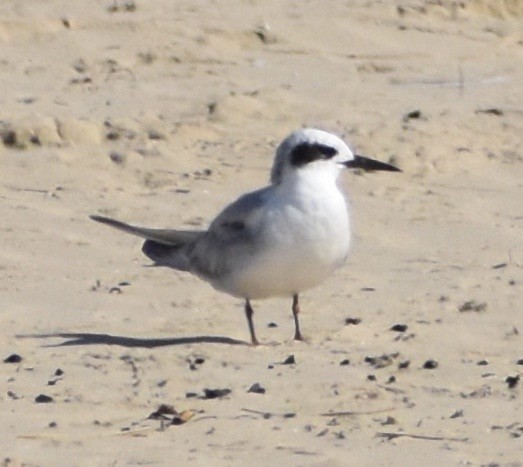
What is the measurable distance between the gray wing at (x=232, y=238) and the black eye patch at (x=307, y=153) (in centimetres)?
18

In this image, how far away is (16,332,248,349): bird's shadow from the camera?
8469 mm

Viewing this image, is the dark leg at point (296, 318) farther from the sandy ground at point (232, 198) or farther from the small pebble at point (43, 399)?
the small pebble at point (43, 399)

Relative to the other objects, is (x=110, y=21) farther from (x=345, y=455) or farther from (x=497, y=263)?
(x=345, y=455)

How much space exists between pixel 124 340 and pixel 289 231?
2.70 feet

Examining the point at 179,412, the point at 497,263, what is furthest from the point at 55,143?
the point at 179,412

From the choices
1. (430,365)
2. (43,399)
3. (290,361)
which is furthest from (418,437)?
(43,399)

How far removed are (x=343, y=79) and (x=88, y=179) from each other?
2.63 m

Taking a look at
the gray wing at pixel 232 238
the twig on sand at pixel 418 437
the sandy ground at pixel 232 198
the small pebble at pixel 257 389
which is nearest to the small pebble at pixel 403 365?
the sandy ground at pixel 232 198

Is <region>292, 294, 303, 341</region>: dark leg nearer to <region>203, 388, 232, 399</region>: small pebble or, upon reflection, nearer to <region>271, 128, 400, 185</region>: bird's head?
<region>271, 128, 400, 185</region>: bird's head

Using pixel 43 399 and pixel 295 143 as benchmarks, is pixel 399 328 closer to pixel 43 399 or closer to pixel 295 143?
pixel 295 143

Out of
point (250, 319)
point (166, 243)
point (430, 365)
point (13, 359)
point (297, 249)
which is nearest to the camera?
point (430, 365)

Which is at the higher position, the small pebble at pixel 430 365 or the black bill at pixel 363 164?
the black bill at pixel 363 164

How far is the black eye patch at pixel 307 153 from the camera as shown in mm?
8742

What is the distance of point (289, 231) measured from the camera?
8492 millimetres
